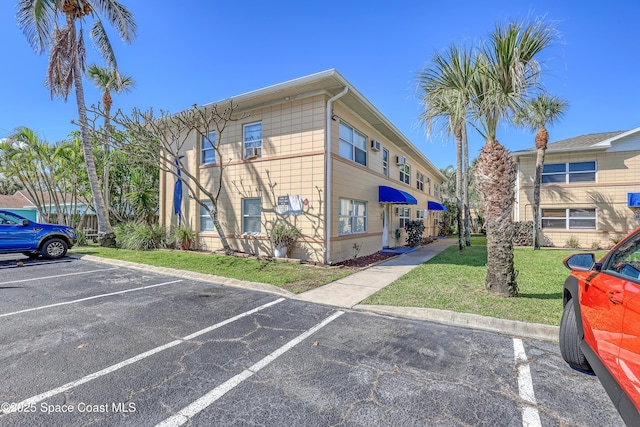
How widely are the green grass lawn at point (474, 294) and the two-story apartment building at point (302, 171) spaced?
375 cm

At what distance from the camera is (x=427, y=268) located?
31.9 feet

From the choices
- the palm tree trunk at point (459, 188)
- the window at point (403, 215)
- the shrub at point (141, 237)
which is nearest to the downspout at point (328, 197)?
the shrub at point (141, 237)

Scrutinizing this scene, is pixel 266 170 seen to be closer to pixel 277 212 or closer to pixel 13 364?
pixel 277 212

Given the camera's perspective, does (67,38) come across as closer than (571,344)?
No

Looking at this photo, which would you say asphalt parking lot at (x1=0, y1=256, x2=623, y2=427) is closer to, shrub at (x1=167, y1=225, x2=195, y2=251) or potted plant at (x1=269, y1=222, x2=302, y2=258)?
potted plant at (x1=269, y1=222, x2=302, y2=258)

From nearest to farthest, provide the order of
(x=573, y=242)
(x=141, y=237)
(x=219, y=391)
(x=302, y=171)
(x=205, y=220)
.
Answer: (x=219, y=391) < (x=302, y=171) < (x=141, y=237) < (x=205, y=220) < (x=573, y=242)

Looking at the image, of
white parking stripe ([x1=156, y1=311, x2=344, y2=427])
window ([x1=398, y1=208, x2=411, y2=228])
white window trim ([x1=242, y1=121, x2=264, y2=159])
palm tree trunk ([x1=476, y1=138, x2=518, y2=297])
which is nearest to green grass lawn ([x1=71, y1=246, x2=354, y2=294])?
white parking stripe ([x1=156, y1=311, x2=344, y2=427])

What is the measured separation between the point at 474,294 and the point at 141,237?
1341 centimetres

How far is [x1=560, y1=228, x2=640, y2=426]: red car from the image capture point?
1.91 m

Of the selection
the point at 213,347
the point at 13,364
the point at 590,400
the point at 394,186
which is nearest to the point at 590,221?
the point at 394,186

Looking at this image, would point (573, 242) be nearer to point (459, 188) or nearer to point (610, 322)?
point (459, 188)

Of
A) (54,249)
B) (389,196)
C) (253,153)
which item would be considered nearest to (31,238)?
(54,249)

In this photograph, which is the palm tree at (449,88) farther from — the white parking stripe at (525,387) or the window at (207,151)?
the window at (207,151)

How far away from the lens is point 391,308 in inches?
215
